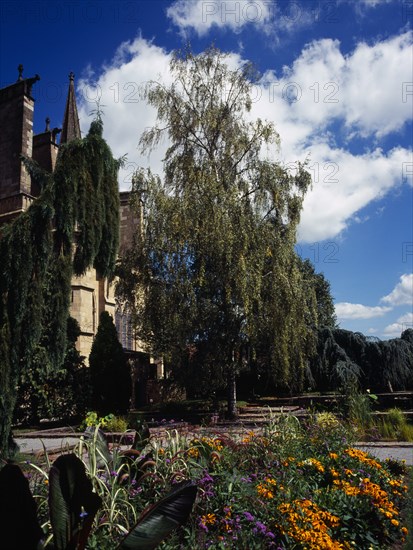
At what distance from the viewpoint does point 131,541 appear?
281 centimetres

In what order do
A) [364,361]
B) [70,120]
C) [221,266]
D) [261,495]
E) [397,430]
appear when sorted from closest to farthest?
[261,495] < [397,430] < [221,266] < [364,361] < [70,120]

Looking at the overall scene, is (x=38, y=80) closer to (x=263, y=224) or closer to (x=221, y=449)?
(x=263, y=224)

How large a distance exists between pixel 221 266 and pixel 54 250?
8.09 meters

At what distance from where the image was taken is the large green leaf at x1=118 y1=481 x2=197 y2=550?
2.81 metres

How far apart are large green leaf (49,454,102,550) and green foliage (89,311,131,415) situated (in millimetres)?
16425

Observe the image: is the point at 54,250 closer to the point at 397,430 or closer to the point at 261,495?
the point at 261,495

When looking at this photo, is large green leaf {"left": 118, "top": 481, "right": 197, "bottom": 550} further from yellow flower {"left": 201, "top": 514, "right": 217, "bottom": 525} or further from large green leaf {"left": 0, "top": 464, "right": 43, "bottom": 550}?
yellow flower {"left": 201, "top": 514, "right": 217, "bottom": 525}

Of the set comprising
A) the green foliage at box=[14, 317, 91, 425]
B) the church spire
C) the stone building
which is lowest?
the green foliage at box=[14, 317, 91, 425]

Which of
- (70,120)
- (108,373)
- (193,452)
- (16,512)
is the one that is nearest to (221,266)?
(108,373)

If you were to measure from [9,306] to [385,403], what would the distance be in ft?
53.1

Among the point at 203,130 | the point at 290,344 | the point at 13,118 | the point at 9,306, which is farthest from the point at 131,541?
the point at 13,118

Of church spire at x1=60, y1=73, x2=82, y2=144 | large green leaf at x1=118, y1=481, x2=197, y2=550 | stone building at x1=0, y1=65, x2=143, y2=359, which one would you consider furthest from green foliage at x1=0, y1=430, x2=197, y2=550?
church spire at x1=60, y1=73, x2=82, y2=144

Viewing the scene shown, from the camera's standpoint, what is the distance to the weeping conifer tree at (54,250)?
8102 mm

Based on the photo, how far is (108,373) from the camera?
19.0 meters
